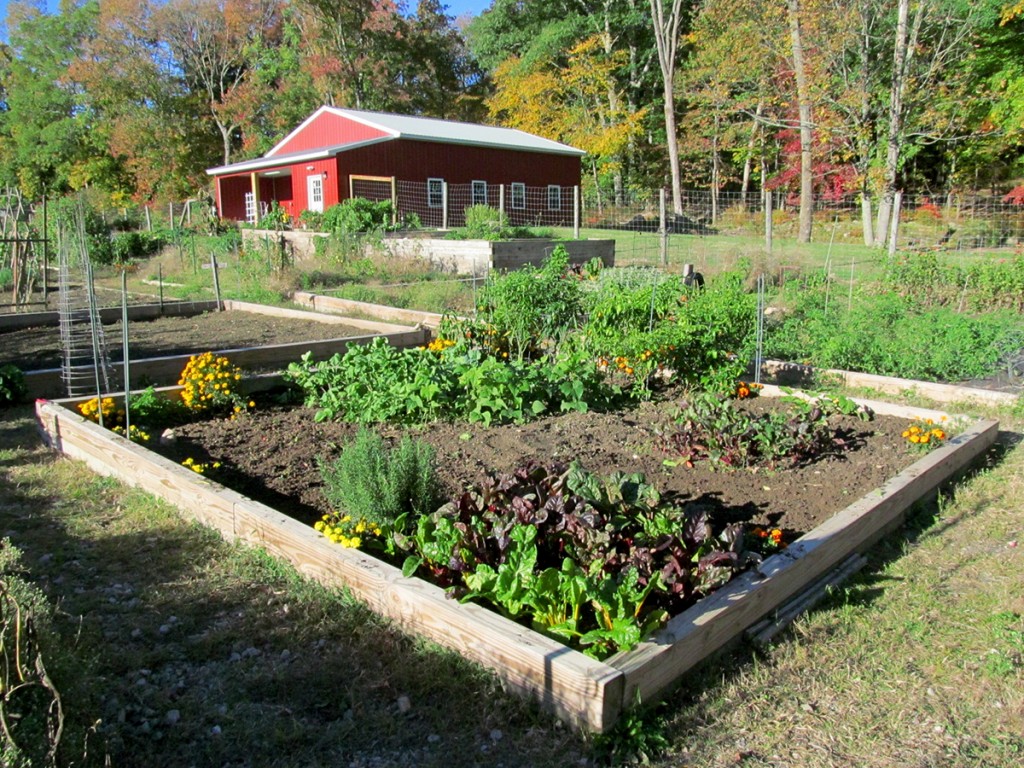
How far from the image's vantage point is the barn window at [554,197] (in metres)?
28.9

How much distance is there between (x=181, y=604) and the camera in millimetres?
3225

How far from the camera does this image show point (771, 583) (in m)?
3.05

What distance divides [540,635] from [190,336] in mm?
7920

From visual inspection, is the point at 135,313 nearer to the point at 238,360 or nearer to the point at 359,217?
the point at 238,360

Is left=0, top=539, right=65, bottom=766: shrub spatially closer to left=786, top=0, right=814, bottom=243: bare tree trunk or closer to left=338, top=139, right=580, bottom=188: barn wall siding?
left=786, top=0, right=814, bottom=243: bare tree trunk

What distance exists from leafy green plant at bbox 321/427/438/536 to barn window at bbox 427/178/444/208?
22.3 m

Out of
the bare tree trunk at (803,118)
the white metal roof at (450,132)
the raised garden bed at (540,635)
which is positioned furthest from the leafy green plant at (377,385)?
the white metal roof at (450,132)

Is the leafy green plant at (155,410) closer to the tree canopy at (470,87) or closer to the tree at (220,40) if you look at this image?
the tree canopy at (470,87)

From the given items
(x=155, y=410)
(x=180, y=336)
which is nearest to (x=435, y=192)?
(x=180, y=336)

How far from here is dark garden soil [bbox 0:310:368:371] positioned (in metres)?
8.23

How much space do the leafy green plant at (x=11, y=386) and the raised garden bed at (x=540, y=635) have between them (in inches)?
89.0

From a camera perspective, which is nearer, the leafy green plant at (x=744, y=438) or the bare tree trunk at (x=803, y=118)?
the leafy green plant at (x=744, y=438)

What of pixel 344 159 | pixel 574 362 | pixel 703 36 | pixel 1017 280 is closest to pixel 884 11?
pixel 703 36

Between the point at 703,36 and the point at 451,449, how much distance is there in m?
28.2
